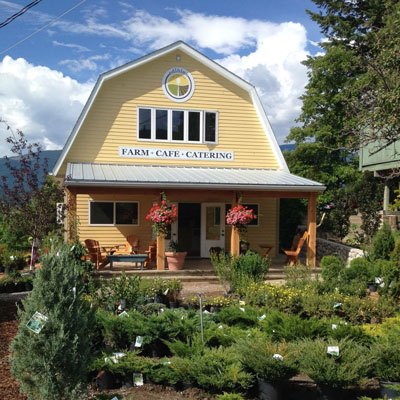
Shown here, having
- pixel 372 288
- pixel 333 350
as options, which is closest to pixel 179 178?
pixel 372 288

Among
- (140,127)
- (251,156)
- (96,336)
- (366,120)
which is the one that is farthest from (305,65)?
(96,336)

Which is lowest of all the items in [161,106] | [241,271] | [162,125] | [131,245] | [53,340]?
[241,271]

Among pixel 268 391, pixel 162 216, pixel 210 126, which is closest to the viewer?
pixel 268 391

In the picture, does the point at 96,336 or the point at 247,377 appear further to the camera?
the point at 96,336

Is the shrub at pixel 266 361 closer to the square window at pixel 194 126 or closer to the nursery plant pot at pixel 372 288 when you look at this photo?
the nursery plant pot at pixel 372 288

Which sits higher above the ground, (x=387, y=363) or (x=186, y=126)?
(x=186, y=126)

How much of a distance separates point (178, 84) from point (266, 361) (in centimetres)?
1181

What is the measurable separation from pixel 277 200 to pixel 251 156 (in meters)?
2.00

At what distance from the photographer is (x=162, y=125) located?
48.3ft

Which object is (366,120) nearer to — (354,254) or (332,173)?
(354,254)

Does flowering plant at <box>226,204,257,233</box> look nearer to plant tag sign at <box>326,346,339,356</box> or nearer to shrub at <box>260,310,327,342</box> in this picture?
shrub at <box>260,310,327,342</box>

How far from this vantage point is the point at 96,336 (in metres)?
6.00

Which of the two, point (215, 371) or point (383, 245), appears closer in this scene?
point (215, 371)

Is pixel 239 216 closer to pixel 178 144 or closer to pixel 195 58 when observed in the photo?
pixel 178 144
